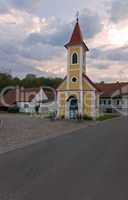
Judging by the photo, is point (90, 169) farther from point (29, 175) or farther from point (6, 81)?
point (6, 81)

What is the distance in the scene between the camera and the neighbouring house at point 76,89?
40.4 metres

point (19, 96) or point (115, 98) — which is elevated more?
point (19, 96)

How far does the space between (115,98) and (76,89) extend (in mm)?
35371

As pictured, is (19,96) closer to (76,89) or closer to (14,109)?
(14,109)

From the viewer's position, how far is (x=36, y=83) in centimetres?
9925

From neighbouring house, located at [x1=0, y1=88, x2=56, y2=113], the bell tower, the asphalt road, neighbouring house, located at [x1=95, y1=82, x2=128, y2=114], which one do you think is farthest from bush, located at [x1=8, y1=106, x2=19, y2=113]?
the asphalt road

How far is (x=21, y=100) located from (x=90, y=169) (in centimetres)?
5889

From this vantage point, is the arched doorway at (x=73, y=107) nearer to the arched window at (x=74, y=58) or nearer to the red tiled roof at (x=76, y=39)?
the arched window at (x=74, y=58)

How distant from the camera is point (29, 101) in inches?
2557

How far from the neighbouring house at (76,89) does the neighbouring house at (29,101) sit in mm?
17654

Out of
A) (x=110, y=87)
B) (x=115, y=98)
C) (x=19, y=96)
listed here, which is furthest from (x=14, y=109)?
(x=110, y=87)

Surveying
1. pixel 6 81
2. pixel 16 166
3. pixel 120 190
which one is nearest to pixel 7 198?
pixel 120 190

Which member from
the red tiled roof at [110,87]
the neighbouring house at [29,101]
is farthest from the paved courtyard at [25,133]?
the red tiled roof at [110,87]

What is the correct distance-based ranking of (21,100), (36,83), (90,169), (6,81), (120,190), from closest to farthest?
(120,190), (90,169), (21,100), (6,81), (36,83)
